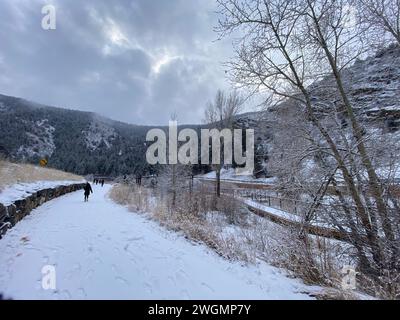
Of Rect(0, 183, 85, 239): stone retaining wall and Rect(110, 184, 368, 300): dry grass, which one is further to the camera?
Rect(0, 183, 85, 239): stone retaining wall

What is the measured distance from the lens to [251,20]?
7395 mm

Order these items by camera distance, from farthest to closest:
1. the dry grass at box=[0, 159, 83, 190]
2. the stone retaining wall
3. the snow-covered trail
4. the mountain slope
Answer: the mountain slope → the dry grass at box=[0, 159, 83, 190] → the stone retaining wall → the snow-covered trail

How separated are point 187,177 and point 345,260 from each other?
21.8 m

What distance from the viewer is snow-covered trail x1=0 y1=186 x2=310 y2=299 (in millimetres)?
3721

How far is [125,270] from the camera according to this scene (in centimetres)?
444

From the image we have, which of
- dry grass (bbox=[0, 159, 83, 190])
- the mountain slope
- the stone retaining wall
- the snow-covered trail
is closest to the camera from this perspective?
the snow-covered trail

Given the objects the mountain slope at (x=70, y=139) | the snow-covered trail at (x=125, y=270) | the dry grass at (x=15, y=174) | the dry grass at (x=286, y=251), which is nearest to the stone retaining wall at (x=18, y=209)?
the snow-covered trail at (x=125, y=270)

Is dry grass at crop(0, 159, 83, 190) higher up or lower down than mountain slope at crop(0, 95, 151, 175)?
lower down

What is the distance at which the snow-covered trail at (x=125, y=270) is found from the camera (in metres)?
3.72

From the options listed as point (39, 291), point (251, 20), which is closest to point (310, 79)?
point (251, 20)

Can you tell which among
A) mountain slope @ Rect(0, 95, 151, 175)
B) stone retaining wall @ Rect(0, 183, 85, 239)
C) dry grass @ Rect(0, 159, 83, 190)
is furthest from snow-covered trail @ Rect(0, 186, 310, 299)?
mountain slope @ Rect(0, 95, 151, 175)

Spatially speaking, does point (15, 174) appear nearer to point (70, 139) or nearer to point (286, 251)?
point (286, 251)

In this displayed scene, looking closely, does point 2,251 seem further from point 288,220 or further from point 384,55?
point 384,55

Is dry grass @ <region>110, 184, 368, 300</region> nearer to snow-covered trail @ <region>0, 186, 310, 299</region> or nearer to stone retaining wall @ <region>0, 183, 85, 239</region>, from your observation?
snow-covered trail @ <region>0, 186, 310, 299</region>
